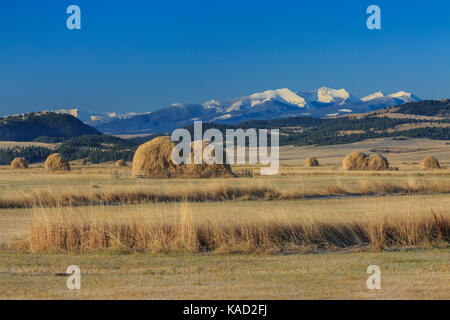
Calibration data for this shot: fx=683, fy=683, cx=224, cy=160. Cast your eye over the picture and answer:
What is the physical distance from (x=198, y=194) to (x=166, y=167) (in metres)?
17.6

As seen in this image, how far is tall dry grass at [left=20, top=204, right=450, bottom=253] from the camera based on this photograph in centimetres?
1461

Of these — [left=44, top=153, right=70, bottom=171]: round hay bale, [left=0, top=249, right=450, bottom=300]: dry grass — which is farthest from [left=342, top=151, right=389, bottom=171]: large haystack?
[left=0, top=249, right=450, bottom=300]: dry grass

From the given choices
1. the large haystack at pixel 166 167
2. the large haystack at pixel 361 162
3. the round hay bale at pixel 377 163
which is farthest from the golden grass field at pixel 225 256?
the large haystack at pixel 361 162

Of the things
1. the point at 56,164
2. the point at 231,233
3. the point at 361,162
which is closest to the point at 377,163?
the point at 361,162

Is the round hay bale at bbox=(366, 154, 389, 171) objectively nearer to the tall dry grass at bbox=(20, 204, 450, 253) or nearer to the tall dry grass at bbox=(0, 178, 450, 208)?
the tall dry grass at bbox=(0, 178, 450, 208)

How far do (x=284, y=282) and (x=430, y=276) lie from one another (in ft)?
8.21

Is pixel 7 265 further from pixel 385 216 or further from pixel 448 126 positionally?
pixel 448 126

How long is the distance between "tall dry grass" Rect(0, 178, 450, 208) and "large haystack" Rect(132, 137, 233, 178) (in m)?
13.9

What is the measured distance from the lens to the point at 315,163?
81750 mm

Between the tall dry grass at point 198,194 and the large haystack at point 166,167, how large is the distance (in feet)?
45.5

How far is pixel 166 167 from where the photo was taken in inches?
1812

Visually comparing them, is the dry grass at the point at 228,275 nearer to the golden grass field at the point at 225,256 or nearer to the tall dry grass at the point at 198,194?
the golden grass field at the point at 225,256

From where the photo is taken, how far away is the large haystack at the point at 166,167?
45.6 m
